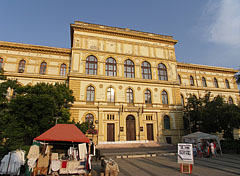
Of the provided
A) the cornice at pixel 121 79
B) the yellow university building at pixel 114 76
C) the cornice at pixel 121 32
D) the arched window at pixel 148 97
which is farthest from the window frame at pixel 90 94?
the cornice at pixel 121 32

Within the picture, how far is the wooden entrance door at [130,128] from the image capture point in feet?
79.5

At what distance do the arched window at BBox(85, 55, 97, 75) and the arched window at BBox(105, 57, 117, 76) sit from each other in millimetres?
2142

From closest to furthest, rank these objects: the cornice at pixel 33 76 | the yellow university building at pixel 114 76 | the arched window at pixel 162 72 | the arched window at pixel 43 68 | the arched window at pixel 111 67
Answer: the yellow university building at pixel 114 76 → the cornice at pixel 33 76 → the arched window at pixel 43 68 → the arched window at pixel 111 67 → the arched window at pixel 162 72

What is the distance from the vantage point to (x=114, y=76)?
2619cm

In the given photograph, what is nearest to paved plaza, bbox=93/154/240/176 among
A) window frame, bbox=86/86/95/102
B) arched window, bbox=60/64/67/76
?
window frame, bbox=86/86/95/102

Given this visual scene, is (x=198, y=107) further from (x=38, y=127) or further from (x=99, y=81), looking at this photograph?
(x=38, y=127)

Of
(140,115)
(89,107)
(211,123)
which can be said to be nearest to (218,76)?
(211,123)

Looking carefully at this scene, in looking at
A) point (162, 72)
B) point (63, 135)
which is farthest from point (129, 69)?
point (63, 135)

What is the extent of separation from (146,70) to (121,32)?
886 centimetres

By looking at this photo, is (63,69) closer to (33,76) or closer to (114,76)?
(33,76)

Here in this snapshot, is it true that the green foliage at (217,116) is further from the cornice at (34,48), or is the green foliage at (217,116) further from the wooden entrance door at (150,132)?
the cornice at (34,48)

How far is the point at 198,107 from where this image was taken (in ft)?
86.7

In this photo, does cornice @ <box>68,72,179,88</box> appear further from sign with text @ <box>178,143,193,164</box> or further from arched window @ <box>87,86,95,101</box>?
sign with text @ <box>178,143,193,164</box>

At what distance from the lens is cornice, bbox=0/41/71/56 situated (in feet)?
83.3
